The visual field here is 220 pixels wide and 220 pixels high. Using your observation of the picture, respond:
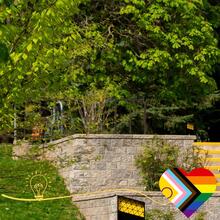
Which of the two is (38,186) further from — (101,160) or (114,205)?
(101,160)

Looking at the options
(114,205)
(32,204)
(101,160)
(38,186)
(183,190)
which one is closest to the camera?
(183,190)

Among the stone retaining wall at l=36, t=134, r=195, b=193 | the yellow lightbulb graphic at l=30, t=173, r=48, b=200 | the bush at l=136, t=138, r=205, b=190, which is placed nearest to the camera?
the yellow lightbulb graphic at l=30, t=173, r=48, b=200

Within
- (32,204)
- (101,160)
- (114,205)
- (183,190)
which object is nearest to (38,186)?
(114,205)

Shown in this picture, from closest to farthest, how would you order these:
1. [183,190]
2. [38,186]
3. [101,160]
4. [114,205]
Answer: [183,190]
[38,186]
[114,205]
[101,160]

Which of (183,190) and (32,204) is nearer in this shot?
(183,190)

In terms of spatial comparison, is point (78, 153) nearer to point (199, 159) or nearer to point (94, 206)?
point (94, 206)

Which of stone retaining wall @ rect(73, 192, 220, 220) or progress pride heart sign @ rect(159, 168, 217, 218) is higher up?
progress pride heart sign @ rect(159, 168, 217, 218)

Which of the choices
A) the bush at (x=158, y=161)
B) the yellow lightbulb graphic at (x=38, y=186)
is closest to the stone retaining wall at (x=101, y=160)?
the bush at (x=158, y=161)

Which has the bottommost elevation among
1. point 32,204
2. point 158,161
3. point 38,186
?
point 32,204

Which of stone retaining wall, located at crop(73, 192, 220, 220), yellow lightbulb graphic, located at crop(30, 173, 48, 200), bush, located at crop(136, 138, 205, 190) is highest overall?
bush, located at crop(136, 138, 205, 190)

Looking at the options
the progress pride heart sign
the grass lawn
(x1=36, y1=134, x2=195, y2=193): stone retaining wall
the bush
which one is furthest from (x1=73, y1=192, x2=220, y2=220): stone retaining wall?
the progress pride heart sign

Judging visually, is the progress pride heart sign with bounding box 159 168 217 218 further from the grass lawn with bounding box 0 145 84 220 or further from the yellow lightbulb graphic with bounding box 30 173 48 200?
A: the grass lawn with bounding box 0 145 84 220

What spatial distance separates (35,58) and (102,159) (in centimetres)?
742

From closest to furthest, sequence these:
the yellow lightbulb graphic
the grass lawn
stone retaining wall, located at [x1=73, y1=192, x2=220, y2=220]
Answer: the yellow lightbulb graphic
the grass lawn
stone retaining wall, located at [x1=73, y1=192, x2=220, y2=220]
